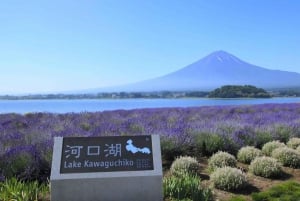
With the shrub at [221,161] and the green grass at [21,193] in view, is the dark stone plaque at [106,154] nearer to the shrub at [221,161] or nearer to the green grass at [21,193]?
the green grass at [21,193]

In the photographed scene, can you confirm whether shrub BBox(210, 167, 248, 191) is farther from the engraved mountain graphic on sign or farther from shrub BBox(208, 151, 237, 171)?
the engraved mountain graphic on sign

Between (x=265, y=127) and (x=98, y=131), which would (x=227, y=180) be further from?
(x=265, y=127)

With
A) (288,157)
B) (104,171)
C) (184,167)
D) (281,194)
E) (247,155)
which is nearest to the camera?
(104,171)

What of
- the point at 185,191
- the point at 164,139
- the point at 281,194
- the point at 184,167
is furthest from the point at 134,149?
the point at 164,139

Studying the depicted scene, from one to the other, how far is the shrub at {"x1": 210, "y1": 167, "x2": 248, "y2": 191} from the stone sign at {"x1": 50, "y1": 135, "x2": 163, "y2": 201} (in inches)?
60.3

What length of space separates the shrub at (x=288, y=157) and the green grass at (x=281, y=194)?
1.55 m

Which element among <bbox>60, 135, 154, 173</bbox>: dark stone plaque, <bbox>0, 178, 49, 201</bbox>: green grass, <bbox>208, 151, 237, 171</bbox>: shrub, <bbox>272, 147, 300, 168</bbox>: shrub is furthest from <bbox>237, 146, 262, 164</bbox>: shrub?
<bbox>0, 178, 49, 201</bbox>: green grass

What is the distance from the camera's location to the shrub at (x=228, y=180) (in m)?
6.82

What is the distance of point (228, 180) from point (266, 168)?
1135 mm

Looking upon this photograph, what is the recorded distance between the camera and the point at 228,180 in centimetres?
682

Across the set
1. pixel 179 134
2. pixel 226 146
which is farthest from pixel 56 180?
pixel 226 146

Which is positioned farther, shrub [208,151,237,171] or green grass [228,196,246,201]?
shrub [208,151,237,171]

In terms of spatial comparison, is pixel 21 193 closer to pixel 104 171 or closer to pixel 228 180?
pixel 104 171

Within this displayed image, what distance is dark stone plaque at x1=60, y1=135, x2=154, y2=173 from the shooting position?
18.4 feet
